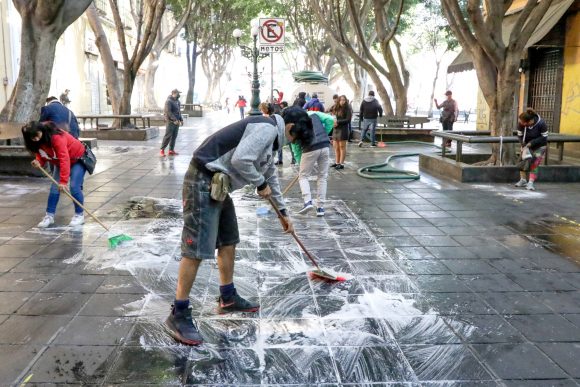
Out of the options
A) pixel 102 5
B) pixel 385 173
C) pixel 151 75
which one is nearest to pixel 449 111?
pixel 385 173

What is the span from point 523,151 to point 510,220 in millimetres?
2790

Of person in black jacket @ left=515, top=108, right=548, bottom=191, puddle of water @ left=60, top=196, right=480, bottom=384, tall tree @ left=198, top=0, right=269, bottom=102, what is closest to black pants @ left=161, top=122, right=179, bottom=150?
puddle of water @ left=60, top=196, right=480, bottom=384

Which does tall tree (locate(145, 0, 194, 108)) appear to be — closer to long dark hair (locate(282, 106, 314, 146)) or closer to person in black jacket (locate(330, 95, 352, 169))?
person in black jacket (locate(330, 95, 352, 169))

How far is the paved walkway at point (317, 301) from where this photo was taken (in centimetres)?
343

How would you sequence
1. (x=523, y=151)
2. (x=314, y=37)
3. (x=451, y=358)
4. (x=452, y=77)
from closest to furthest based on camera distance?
(x=451, y=358) → (x=523, y=151) → (x=314, y=37) → (x=452, y=77)

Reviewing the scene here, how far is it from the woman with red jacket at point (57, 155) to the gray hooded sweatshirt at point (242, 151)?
3.17 meters

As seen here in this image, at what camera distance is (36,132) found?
611 centimetres

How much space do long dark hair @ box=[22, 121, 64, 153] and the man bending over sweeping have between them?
3073mm

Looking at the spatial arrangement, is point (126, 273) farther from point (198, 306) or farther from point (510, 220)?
point (510, 220)

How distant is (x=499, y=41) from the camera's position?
34.5 feet

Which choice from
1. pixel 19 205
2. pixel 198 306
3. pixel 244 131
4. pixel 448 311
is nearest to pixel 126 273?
pixel 198 306

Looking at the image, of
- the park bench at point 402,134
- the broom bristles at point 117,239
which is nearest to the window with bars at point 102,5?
the park bench at point 402,134

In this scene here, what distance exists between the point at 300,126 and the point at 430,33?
35880 mm

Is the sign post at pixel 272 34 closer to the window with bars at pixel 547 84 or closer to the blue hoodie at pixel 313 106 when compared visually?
the blue hoodie at pixel 313 106
